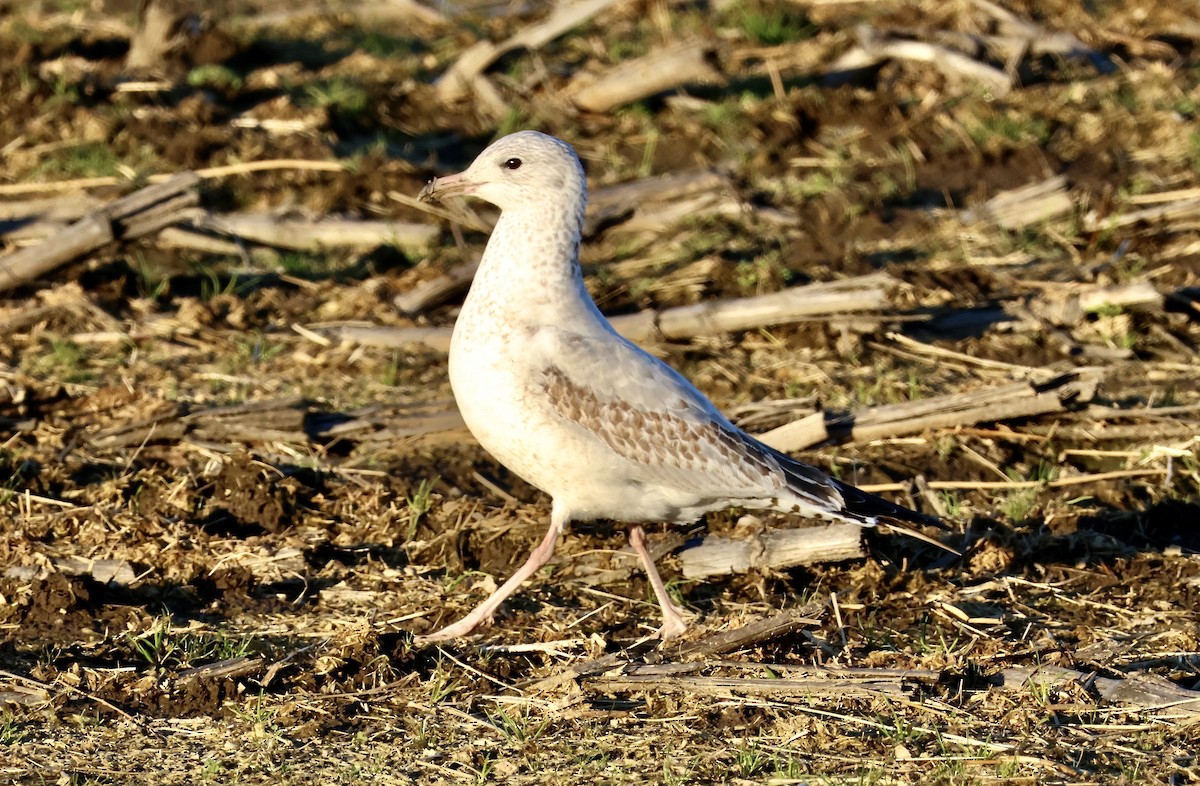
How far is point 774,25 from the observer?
1145 centimetres

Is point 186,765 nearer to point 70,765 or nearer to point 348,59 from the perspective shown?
point 70,765

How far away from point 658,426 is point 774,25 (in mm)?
6737

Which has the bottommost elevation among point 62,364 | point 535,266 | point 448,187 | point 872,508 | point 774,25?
point 62,364

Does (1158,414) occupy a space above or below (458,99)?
below

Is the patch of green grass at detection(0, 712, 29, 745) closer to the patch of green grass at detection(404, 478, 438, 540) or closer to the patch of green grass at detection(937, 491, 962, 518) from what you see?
the patch of green grass at detection(404, 478, 438, 540)

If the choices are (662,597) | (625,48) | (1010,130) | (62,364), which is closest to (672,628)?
(662,597)

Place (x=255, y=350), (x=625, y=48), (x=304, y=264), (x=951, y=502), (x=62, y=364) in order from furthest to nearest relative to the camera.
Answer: (x=625, y=48)
(x=304, y=264)
(x=255, y=350)
(x=62, y=364)
(x=951, y=502)

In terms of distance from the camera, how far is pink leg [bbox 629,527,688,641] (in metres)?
5.29

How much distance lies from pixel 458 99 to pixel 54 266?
3.48 meters

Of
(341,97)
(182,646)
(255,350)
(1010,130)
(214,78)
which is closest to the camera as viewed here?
(182,646)

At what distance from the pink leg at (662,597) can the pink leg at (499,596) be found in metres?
0.31

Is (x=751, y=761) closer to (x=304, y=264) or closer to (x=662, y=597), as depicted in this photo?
(x=662, y=597)

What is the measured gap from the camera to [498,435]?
530cm

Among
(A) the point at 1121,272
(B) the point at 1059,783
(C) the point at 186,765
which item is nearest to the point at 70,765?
(C) the point at 186,765
